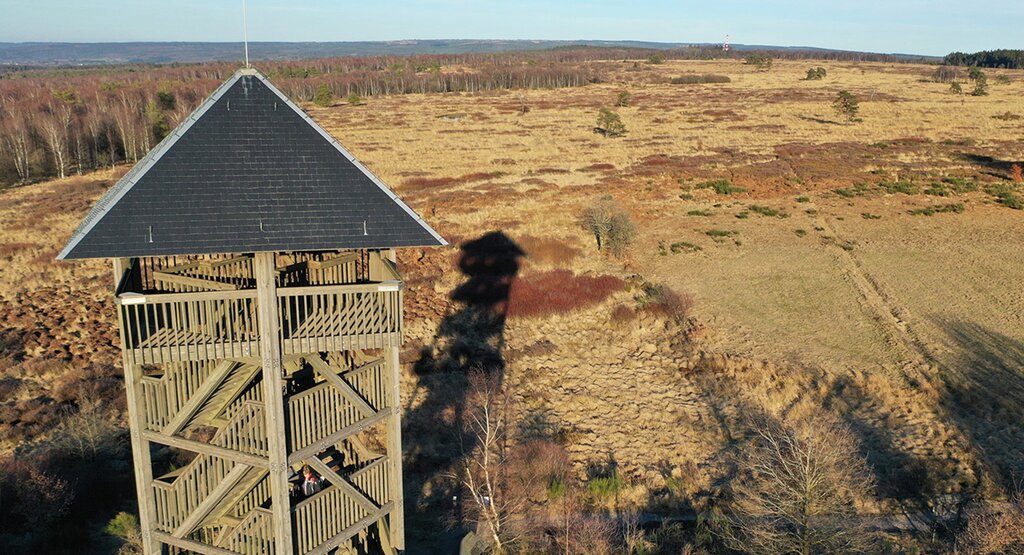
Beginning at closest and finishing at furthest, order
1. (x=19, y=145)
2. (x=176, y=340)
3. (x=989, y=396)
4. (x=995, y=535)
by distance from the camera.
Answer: (x=176, y=340) < (x=995, y=535) < (x=989, y=396) < (x=19, y=145)

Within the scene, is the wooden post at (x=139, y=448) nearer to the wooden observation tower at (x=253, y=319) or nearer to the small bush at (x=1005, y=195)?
the wooden observation tower at (x=253, y=319)

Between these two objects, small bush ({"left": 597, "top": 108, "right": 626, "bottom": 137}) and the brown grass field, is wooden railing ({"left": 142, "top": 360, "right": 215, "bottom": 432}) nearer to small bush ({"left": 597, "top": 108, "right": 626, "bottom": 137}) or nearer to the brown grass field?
the brown grass field

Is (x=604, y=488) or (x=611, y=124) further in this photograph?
(x=611, y=124)

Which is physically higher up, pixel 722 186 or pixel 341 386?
pixel 341 386

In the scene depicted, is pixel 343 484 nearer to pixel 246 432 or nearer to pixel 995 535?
pixel 246 432

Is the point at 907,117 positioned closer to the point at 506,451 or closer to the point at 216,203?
the point at 506,451

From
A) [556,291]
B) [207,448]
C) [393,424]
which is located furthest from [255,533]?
[556,291]

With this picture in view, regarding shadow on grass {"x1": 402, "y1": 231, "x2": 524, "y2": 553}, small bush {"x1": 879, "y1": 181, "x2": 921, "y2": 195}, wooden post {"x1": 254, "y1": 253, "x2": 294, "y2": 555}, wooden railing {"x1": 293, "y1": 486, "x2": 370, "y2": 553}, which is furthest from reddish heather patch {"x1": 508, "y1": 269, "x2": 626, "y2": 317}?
small bush {"x1": 879, "y1": 181, "x2": 921, "y2": 195}
